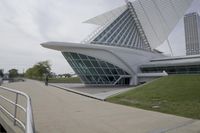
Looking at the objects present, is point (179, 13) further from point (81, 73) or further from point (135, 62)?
point (81, 73)

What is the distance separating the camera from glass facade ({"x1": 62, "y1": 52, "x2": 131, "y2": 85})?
40.4 meters

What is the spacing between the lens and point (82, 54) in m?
39.6

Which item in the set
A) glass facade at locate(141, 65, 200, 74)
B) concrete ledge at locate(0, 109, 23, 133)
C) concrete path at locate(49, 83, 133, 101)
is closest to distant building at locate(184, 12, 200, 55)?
glass facade at locate(141, 65, 200, 74)

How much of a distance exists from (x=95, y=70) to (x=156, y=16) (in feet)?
78.1

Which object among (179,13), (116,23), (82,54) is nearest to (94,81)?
(82,54)

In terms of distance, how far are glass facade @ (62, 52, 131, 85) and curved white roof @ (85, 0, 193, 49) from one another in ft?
47.1

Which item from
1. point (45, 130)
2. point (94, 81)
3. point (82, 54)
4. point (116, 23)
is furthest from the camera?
point (116, 23)

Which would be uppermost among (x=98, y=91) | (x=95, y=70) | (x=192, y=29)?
(x=192, y=29)

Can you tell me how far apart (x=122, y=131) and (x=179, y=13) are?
188 feet

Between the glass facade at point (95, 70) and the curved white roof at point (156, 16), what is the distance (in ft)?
47.1

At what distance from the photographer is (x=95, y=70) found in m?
41.2

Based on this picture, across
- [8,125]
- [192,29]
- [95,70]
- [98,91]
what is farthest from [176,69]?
[192,29]

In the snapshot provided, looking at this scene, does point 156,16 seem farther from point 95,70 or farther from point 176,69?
point 95,70

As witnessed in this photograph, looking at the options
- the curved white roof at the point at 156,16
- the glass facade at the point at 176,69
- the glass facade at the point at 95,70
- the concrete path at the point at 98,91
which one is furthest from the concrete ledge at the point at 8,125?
the curved white roof at the point at 156,16
